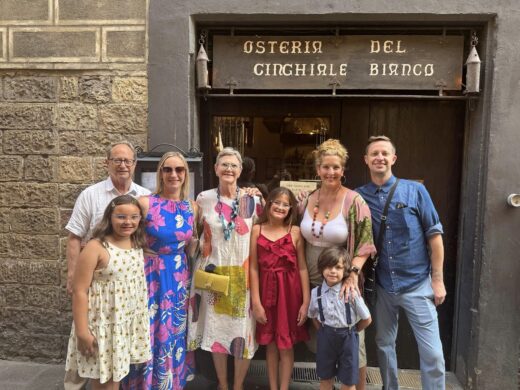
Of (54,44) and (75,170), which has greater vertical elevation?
(54,44)

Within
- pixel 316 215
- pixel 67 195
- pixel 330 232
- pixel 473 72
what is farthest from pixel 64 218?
pixel 473 72

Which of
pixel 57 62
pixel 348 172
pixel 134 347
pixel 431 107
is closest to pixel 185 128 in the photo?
pixel 57 62

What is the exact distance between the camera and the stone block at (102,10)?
4.11 m

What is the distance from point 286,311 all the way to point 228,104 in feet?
7.26

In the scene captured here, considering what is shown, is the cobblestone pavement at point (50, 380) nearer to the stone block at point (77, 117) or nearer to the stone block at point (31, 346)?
the stone block at point (31, 346)

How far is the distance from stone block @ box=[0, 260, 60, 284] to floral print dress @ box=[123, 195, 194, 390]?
1581 millimetres

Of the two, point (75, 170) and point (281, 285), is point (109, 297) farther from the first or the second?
point (75, 170)

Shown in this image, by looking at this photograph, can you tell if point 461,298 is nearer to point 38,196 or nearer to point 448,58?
point 448,58

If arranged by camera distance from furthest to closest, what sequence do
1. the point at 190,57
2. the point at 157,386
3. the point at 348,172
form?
the point at 348,172
the point at 190,57
the point at 157,386

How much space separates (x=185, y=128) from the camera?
13.5 feet

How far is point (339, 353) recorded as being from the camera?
3203 millimetres

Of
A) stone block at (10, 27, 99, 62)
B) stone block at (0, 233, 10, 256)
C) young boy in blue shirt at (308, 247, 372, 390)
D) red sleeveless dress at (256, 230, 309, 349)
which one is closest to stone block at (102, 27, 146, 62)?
stone block at (10, 27, 99, 62)

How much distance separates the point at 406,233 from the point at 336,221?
535 millimetres

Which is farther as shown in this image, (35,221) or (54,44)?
(35,221)
